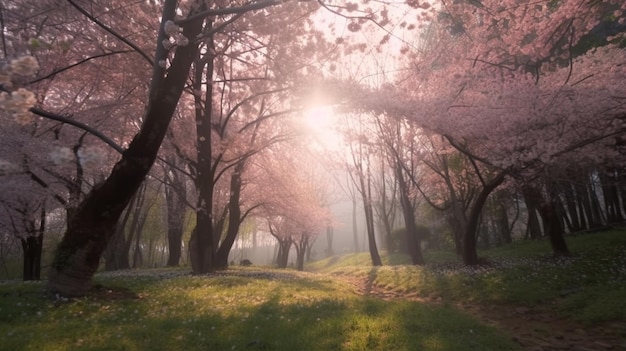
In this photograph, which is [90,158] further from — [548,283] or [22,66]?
[548,283]

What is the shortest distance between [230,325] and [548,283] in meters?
11.4

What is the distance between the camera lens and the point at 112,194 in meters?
9.65

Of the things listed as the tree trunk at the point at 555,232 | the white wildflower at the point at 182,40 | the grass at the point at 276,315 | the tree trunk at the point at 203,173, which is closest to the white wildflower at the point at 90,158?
the grass at the point at 276,315

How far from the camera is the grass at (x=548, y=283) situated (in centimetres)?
1063

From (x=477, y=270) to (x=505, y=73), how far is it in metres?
8.85

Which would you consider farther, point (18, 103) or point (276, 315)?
point (276, 315)

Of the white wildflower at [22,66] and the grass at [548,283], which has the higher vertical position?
the white wildflower at [22,66]

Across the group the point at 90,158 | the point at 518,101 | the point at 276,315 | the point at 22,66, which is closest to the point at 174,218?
the point at 276,315

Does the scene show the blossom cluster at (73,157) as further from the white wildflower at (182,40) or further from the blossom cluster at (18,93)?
the white wildflower at (182,40)

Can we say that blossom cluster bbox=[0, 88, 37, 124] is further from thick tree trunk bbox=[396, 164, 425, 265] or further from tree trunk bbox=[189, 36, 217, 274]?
thick tree trunk bbox=[396, 164, 425, 265]

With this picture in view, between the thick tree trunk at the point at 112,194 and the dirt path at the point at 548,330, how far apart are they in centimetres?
960

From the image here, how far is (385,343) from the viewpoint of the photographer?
7.11 m

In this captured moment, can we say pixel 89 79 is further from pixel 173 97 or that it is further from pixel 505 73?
pixel 505 73

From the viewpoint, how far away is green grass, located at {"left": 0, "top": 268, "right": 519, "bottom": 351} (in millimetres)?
6703
